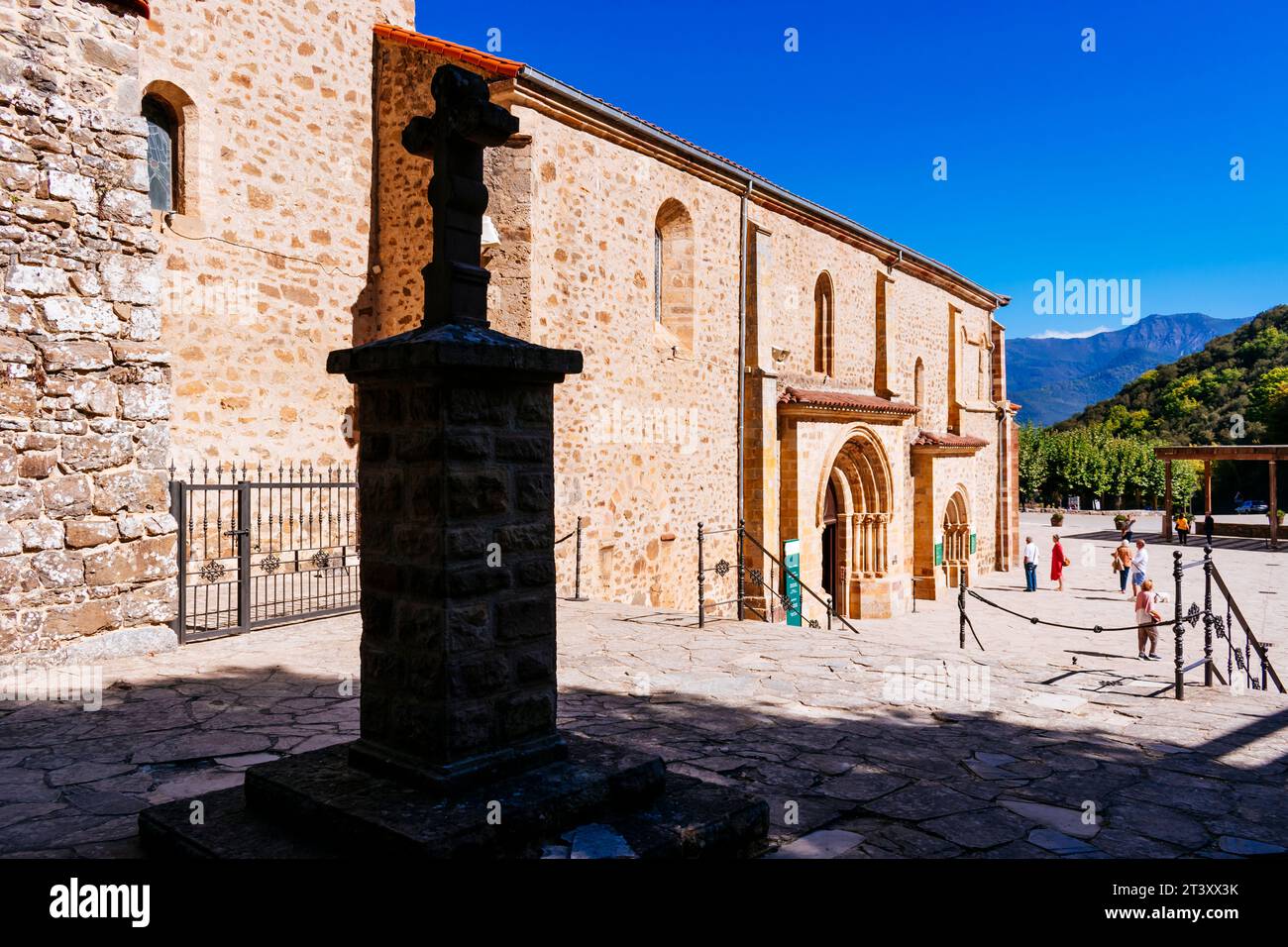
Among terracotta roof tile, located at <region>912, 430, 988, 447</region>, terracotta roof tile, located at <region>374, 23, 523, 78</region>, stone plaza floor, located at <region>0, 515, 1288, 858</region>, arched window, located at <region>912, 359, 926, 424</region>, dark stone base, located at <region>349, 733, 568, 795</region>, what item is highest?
terracotta roof tile, located at <region>374, 23, 523, 78</region>

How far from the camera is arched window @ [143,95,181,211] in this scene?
1044cm

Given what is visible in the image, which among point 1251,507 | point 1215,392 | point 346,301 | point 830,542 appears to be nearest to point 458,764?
point 346,301

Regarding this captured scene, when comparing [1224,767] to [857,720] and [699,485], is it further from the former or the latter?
[699,485]

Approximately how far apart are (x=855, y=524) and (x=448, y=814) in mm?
16967

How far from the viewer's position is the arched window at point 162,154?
411 inches

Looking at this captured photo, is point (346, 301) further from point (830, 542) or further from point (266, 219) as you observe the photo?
point (830, 542)

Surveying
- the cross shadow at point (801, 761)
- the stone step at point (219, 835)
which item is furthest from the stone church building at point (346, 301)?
the stone step at point (219, 835)

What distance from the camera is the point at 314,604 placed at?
31.4 ft

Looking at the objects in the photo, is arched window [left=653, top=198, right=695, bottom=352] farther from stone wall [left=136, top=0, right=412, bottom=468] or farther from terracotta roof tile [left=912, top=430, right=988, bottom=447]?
terracotta roof tile [left=912, top=430, right=988, bottom=447]

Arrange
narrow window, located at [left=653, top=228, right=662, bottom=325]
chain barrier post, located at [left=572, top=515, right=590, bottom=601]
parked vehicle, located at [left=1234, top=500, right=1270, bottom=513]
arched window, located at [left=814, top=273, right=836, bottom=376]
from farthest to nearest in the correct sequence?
1. parked vehicle, located at [left=1234, top=500, right=1270, bottom=513]
2. arched window, located at [left=814, top=273, right=836, bottom=376]
3. narrow window, located at [left=653, top=228, right=662, bottom=325]
4. chain barrier post, located at [left=572, top=515, right=590, bottom=601]

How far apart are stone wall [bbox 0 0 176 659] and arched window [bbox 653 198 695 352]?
8505 mm

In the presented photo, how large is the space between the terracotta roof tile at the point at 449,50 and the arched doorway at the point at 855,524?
35.0ft

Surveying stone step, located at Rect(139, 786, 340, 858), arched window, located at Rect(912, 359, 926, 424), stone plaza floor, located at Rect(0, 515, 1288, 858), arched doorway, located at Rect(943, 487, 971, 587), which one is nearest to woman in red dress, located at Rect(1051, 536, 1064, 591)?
arched doorway, located at Rect(943, 487, 971, 587)
